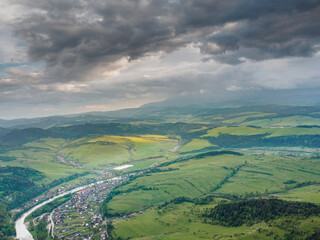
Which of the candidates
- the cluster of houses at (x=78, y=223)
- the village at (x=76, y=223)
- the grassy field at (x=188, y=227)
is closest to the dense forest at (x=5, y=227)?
the village at (x=76, y=223)

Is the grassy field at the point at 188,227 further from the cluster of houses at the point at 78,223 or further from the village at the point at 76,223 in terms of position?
the cluster of houses at the point at 78,223

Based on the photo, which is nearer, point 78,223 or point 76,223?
point 78,223

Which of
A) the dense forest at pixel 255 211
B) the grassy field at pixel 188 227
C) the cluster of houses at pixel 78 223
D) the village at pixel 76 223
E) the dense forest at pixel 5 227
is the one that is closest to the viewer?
the grassy field at pixel 188 227

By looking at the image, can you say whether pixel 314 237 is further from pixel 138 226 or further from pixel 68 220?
pixel 68 220

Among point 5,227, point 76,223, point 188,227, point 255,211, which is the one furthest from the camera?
point 5,227

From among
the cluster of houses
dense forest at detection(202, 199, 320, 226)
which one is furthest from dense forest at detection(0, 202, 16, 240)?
dense forest at detection(202, 199, 320, 226)

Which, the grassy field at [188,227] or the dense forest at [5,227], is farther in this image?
the dense forest at [5,227]

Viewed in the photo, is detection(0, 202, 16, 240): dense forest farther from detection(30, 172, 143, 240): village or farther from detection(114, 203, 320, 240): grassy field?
detection(114, 203, 320, 240): grassy field

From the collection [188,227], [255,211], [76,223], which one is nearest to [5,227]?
[76,223]

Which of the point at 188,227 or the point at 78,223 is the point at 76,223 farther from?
the point at 188,227

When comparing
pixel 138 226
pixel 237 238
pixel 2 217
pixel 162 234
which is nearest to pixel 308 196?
pixel 237 238
